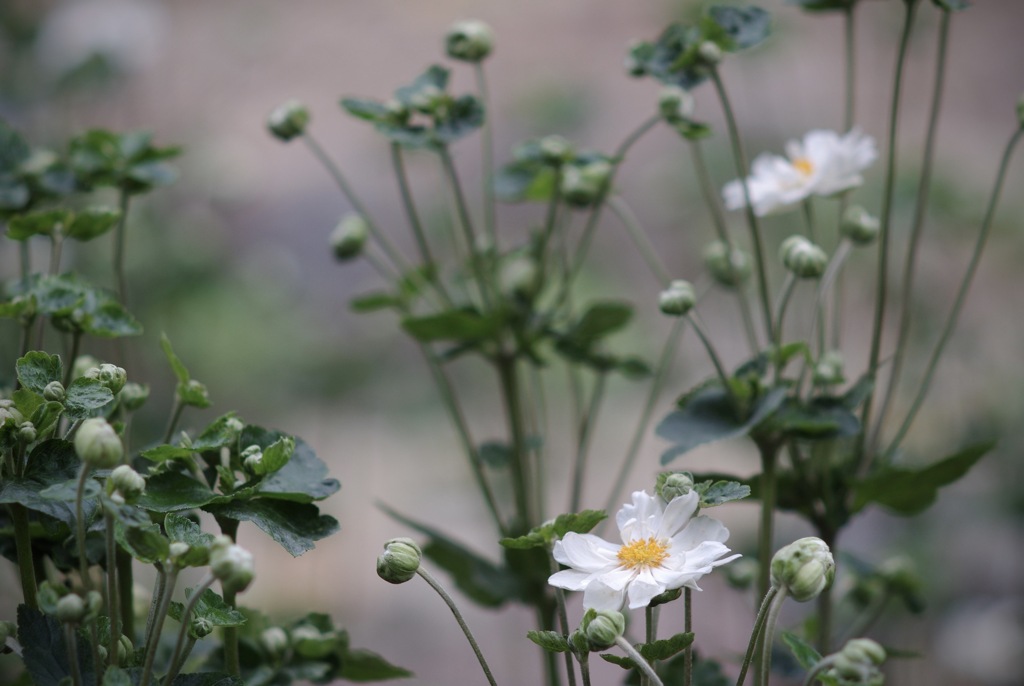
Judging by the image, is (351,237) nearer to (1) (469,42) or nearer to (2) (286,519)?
(1) (469,42)

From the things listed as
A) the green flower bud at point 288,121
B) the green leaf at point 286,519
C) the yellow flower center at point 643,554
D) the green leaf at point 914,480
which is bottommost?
the green leaf at point 914,480

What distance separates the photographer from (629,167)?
70.7 inches

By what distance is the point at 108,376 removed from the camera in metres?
0.33

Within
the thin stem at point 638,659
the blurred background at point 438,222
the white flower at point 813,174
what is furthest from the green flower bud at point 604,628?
the blurred background at point 438,222

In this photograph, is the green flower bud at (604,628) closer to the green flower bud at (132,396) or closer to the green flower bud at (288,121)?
the green flower bud at (132,396)

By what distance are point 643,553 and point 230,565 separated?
5.0 inches

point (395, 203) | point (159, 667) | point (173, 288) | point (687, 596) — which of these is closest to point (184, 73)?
point (395, 203)

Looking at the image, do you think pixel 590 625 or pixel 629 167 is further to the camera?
pixel 629 167

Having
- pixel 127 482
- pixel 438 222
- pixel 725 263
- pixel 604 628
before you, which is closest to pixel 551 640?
pixel 604 628

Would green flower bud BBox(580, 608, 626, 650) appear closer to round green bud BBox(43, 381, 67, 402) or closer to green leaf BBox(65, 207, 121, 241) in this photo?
round green bud BBox(43, 381, 67, 402)

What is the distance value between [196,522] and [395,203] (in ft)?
4.46

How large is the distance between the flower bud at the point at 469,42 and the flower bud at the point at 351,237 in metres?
0.10

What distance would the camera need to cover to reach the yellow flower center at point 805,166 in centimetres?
45

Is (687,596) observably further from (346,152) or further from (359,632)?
(346,152)
